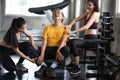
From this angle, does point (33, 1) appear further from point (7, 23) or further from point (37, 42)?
point (37, 42)

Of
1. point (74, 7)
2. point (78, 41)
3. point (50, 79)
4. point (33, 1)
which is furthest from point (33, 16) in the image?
point (50, 79)

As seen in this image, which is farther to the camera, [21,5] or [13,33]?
[21,5]

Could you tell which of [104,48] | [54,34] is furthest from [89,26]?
[104,48]

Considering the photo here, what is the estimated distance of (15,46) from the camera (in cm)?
377

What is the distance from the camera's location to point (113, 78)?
3.81 meters

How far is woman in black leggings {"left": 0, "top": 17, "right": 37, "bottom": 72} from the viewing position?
381 centimetres

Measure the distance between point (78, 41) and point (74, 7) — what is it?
9.97 ft

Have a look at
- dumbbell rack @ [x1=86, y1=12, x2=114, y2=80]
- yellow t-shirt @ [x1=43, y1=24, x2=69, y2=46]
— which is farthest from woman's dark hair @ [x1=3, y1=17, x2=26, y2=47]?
dumbbell rack @ [x1=86, y1=12, x2=114, y2=80]

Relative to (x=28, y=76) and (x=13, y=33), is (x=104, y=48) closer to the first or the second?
(x=28, y=76)

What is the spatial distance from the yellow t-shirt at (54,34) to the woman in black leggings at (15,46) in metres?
0.24

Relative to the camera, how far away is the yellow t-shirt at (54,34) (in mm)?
3945

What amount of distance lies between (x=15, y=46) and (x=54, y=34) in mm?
571

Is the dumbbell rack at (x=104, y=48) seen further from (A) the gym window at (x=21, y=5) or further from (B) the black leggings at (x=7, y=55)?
(A) the gym window at (x=21, y=5)

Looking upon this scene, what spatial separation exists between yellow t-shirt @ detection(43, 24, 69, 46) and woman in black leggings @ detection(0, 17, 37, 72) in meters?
0.24
